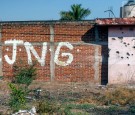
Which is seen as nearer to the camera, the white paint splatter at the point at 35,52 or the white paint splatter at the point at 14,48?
the white paint splatter at the point at 35,52

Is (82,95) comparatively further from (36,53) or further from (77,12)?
(77,12)

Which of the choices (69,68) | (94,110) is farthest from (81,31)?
(94,110)

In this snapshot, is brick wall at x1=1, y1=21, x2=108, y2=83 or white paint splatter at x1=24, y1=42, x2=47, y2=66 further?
white paint splatter at x1=24, y1=42, x2=47, y2=66

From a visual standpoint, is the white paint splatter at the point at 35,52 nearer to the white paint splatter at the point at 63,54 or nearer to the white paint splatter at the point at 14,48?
the white paint splatter at the point at 14,48

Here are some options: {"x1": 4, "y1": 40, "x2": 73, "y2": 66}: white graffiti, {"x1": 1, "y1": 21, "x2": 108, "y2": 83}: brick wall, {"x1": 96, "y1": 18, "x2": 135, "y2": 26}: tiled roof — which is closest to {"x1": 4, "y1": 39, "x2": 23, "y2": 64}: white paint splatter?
{"x1": 4, "y1": 40, "x2": 73, "y2": 66}: white graffiti

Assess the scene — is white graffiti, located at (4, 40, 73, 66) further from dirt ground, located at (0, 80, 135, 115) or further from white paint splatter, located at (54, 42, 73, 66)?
dirt ground, located at (0, 80, 135, 115)

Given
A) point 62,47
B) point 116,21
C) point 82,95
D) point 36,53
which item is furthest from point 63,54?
point 82,95

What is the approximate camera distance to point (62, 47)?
16375 millimetres

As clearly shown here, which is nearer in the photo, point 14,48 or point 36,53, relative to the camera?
point 36,53

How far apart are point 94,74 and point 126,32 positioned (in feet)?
7.06

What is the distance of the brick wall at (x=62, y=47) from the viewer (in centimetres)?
1625

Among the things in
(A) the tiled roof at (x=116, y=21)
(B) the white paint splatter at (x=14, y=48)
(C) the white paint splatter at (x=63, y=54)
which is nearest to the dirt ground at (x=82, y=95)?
(C) the white paint splatter at (x=63, y=54)

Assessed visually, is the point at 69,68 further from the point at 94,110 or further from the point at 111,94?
the point at 94,110

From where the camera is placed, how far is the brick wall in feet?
53.3
